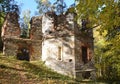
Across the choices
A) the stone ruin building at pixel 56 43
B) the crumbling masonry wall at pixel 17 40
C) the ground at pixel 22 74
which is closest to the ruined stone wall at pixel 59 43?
the stone ruin building at pixel 56 43

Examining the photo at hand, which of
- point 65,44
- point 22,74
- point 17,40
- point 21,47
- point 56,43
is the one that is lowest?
point 22,74

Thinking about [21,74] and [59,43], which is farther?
[59,43]

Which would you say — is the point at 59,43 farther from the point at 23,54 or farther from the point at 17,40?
the point at 23,54

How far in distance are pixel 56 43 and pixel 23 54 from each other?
446cm

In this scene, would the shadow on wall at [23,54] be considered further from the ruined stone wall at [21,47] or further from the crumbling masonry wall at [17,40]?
the ruined stone wall at [21,47]

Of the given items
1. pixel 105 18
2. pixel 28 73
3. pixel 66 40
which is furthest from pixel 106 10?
pixel 66 40

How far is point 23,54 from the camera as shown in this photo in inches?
962

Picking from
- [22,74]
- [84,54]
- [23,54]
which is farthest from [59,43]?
[22,74]

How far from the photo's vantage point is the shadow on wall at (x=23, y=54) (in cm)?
2388

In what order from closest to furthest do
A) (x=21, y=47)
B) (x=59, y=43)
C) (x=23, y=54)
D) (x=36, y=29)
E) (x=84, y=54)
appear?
(x=59, y=43), (x=84, y=54), (x=21, y=47), (x=36, y=29), (x=23, y=54)

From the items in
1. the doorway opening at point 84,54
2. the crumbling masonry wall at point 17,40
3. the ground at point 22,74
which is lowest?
the ground at point 22,74

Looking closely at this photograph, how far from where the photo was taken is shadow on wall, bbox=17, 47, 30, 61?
78.4ft

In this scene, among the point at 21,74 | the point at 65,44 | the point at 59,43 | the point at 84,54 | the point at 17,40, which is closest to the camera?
the point at 21,74

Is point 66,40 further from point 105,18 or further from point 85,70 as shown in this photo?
point 105,18
